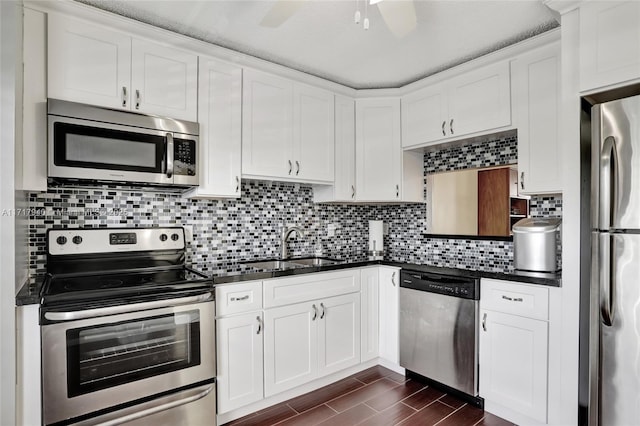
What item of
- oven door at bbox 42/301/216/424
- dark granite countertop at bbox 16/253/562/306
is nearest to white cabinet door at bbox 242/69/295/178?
dark granite countertop at bbox 16/253/562/306

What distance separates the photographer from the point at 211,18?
218 cm

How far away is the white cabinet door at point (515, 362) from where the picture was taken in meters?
2.12

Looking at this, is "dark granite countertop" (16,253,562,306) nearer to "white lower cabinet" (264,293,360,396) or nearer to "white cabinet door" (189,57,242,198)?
"white lower cabinet" (264,293,360,396)

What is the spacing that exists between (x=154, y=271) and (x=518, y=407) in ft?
7.82

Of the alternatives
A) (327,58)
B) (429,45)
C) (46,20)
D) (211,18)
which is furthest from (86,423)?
(429,45)

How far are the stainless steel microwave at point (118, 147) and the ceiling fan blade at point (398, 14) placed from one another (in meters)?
1.34

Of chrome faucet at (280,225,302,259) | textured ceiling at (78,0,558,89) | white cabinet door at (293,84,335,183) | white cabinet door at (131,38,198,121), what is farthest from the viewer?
chrome faucet at (280,225,302,259)

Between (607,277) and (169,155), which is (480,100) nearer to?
(607,277)

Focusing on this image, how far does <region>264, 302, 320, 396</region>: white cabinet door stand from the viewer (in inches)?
93.7

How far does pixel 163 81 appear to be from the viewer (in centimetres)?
226

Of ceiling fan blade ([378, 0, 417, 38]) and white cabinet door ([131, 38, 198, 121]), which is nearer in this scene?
ceiling fan blade ([378, 0, 417, 38])

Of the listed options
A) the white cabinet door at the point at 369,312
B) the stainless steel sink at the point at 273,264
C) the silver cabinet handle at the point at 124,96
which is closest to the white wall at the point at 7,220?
the silver cabinet handle at the point at 124,96

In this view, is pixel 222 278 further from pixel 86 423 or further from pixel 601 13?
pixel 601 13

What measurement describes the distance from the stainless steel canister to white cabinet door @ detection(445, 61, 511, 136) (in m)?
0.71
